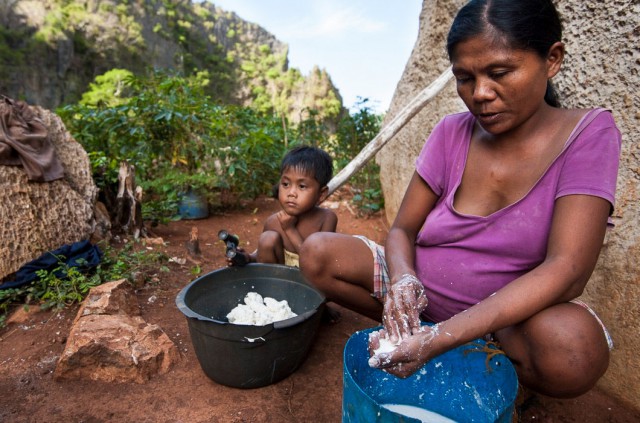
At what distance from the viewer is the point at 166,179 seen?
13.2ft

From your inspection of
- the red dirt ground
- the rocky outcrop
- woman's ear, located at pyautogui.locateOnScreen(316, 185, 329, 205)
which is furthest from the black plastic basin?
woman's ear, located at pyautogui.locateOnScreen(316, 185, 329, 205)

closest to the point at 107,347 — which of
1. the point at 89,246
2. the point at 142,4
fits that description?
the point at 89,246

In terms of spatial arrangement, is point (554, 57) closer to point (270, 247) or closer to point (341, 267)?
point (341, 267)

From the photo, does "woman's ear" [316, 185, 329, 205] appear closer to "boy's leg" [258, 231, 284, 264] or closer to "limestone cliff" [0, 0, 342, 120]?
"boy's leg" [258, 231, 284, 264]

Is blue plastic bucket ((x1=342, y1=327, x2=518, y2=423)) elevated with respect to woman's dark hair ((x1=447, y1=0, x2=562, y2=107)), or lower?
lower

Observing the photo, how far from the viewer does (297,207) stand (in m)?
2.29

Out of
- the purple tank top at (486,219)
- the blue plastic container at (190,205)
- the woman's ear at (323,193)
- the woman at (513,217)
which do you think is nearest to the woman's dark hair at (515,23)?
the woman at (513,217)

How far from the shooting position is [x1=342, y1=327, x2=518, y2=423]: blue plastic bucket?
3.43 ft

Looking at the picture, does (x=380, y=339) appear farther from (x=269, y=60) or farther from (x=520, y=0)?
(x=269, y=60)

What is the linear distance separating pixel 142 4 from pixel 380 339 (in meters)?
31.1

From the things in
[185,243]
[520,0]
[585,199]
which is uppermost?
[520,0]

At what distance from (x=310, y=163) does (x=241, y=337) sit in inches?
42.7

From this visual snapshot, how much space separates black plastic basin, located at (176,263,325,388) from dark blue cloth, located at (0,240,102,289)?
1.02 m

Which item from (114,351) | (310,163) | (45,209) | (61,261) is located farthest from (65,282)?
(310,163)
